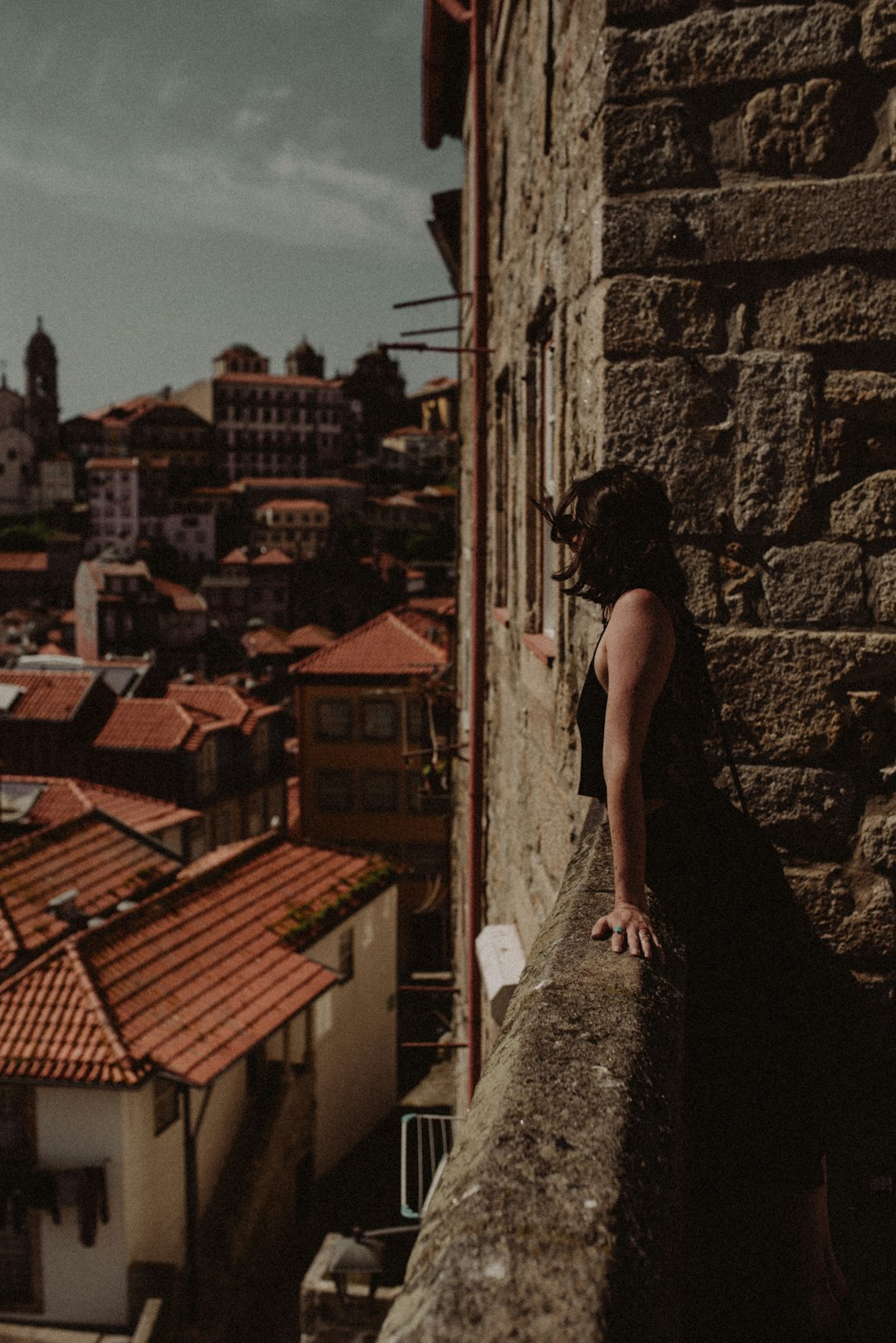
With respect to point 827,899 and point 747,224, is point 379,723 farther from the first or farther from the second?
point 747,224

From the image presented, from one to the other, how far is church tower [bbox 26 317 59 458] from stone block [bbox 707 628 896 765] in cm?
10239

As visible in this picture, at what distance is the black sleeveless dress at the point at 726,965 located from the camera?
2.21m

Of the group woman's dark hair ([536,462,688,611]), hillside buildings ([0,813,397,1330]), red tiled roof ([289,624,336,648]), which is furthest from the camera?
red tiled roof ([289,624,336,648])

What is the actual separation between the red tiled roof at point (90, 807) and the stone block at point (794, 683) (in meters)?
16.8

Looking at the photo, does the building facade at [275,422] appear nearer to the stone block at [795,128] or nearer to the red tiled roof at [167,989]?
the red tiled roof at [167,989]

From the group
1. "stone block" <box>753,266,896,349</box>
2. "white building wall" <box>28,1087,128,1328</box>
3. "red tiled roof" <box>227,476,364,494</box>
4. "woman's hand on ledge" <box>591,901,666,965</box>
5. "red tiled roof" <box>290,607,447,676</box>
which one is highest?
"red tiled roof" <box>227,476,364,494</box>

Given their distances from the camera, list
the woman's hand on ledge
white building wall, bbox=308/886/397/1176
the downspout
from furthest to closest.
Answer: white building wall, bbox=308/886/397/1176 → the downspout → the woman's hand on ledge

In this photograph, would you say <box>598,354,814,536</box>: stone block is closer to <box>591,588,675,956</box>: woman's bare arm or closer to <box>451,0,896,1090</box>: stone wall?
<box>451,0,896,1090</box>: stone wall

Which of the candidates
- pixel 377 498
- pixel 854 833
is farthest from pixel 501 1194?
pixel 377 498

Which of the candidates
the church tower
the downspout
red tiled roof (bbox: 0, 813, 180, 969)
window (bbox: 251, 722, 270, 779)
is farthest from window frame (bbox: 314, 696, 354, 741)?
the church tower

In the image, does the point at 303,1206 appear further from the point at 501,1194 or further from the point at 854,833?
the point at 501,1194

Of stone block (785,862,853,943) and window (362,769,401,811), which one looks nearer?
stone block (785,862,853,943)

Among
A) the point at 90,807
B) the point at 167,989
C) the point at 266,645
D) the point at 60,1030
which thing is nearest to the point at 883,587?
the point at 60,1030

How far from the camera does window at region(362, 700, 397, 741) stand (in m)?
28.7
